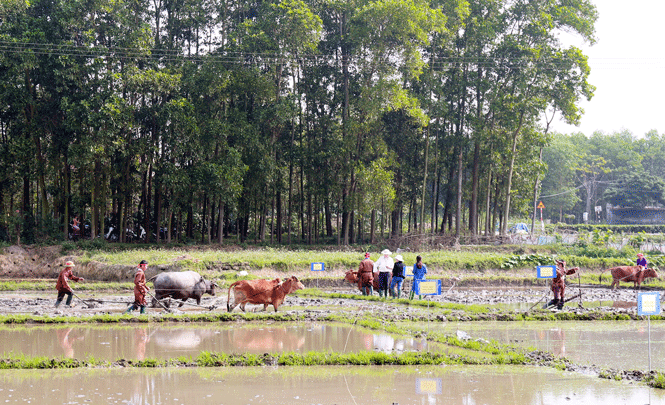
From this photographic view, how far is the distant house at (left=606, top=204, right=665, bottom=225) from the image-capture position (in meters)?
83.0

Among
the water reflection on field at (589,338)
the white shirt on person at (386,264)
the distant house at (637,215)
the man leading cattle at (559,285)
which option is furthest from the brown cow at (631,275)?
the distant house at (637,215)

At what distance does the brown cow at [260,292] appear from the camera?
58.1 feet

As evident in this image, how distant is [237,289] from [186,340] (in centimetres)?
463

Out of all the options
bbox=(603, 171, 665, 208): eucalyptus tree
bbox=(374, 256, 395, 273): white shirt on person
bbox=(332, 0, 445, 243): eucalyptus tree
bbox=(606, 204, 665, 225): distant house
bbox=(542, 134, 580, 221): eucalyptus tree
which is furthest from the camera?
bbox=(606, 204, 665, 225): distant house

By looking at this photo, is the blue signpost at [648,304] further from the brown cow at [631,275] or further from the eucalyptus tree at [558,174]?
the eucalyptus tree at [558,174]

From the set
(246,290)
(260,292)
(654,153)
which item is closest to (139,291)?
(246,290)

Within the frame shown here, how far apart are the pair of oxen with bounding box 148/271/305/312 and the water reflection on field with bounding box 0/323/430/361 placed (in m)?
2.23

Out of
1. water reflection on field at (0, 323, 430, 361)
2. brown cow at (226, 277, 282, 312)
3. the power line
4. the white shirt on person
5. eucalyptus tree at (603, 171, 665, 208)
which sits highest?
the power line

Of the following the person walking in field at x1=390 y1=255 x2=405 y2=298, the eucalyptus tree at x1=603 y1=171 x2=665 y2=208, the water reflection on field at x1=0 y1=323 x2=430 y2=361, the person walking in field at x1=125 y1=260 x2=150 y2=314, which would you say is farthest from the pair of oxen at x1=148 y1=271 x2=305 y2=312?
the eucalyptus tree at x1=603 y1=171 x2=665 y2=208

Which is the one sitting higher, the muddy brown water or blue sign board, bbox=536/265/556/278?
blue sign board, bbox=536/265/556/278

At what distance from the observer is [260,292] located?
58.5 ft

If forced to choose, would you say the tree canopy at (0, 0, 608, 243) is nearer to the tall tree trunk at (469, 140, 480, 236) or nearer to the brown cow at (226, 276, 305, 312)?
the tall tree trunk at (469, 140, 480, 236)

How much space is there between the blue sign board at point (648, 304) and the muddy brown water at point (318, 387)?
7.99ft

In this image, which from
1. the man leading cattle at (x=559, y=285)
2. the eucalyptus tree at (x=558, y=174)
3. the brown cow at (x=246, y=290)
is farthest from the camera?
the eucalyptus tree at (x=558, y=174)
